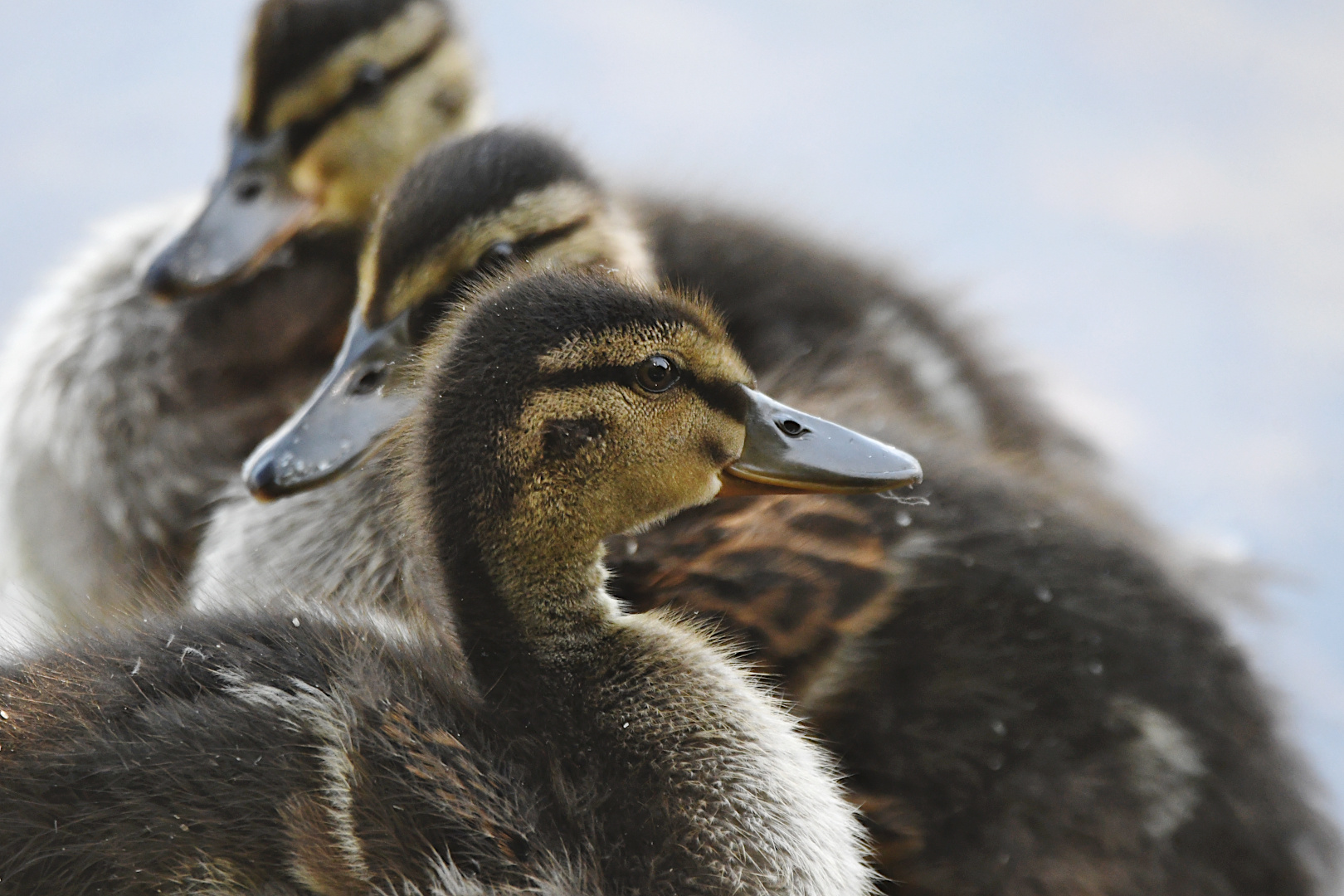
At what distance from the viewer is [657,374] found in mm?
1021

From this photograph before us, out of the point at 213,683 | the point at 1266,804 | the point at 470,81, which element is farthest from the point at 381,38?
the point at 1266,804

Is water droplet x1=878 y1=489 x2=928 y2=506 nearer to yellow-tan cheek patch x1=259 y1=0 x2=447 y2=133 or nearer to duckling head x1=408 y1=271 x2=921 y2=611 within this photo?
duckling head x1=408 y1=271 x2=921 y2=611

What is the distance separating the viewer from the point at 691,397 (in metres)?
1.05

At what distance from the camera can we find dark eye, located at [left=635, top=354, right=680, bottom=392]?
101cm

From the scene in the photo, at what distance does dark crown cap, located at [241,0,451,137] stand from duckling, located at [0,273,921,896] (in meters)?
0.71

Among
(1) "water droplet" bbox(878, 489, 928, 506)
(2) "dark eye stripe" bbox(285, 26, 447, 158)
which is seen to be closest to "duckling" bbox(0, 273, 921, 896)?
(1) "water droplet" bbox(878, 489, 928, 506)

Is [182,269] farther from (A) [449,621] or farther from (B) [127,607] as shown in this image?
(A) [449,621]

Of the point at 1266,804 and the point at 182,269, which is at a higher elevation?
the point at 182,269

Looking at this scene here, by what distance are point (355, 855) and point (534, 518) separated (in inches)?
9.7

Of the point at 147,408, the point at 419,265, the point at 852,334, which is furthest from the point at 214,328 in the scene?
the point at 852,334

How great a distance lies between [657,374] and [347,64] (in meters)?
0.83

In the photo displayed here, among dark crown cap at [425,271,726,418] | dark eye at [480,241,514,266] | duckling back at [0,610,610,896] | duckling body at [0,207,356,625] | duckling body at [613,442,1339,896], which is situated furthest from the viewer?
duckling body at [0,207,356,625]

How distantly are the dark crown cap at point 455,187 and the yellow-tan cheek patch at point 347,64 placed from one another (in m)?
0.35

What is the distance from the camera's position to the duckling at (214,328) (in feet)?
5.12
